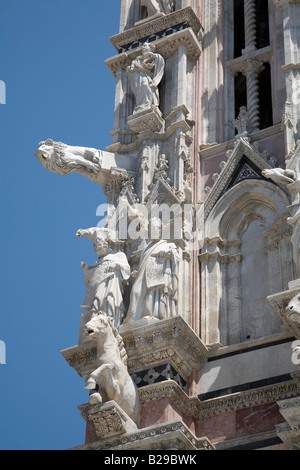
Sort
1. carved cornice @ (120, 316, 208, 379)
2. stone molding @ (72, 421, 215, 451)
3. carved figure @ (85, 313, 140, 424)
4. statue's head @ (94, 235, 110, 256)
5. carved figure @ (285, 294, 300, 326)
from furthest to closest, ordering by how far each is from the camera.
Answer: statue's head @ (94, 235, 110, 256)
carved cornice @ (120, 316, 208, 379)
carved figure @ (85, 313, 140, 424)
carved figure @ (285, 294, 300, 326)
stone molding @ (72, 421, 215, 451)

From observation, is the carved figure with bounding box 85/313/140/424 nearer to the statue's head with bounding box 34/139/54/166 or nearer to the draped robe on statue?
the draped robe on statue

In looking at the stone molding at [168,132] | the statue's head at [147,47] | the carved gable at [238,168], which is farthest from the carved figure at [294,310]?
the statue's head at [147,47]

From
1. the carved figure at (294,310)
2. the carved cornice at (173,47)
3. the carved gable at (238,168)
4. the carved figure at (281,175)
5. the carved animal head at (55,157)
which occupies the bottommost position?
the carved figure at (294,310)

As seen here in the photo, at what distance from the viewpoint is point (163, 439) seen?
16.4 m

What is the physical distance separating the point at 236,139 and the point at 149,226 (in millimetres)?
2689

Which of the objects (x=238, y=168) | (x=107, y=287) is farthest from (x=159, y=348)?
(x=238, y=168)

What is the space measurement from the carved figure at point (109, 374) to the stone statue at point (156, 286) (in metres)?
0.89

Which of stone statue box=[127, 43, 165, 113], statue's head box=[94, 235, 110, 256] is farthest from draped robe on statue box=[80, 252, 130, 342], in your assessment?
stone statue box=[127, 43, 165, 113]

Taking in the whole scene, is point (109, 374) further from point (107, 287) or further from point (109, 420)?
point (107, 287)

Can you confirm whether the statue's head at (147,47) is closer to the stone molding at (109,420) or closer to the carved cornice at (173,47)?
the carved cornice at (173,47)

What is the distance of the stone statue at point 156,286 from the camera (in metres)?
18.8

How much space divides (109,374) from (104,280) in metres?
2.25

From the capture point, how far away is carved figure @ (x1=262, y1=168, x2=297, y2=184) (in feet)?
62.4

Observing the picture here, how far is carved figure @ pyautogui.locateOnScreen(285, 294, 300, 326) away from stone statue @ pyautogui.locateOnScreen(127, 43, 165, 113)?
6.51 metres
